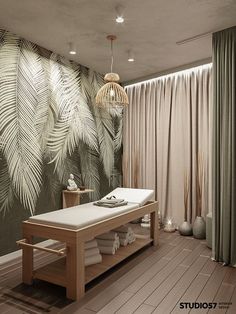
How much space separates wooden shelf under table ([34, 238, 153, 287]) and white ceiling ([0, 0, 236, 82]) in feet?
8.18

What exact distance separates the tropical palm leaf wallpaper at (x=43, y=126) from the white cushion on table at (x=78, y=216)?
78 centimetres

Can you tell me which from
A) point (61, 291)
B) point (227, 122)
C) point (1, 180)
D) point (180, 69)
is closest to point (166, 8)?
point (227, 122)

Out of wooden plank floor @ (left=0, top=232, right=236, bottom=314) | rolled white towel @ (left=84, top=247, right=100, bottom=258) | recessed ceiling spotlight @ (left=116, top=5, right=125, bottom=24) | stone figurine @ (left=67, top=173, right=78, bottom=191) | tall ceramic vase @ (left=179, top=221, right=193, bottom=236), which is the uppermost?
recessed ceiling spotlight @ (left=116, top=5, right=125, bottom=24)

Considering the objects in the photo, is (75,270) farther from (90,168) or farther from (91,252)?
(90,168)

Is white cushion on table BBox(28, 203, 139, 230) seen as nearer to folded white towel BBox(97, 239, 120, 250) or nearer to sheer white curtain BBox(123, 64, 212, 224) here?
folded white towel BBox(97, 239, 120, 250)

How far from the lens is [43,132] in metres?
3.50

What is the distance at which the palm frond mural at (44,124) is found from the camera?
10.1 ft

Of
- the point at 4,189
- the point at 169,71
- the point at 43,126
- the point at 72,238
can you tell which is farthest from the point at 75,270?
the point at 169,71

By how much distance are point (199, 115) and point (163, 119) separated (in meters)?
0.64

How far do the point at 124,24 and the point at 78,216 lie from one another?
6.83 feet

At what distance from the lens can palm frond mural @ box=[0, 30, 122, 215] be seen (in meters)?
3.07

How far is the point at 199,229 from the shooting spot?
381 cm

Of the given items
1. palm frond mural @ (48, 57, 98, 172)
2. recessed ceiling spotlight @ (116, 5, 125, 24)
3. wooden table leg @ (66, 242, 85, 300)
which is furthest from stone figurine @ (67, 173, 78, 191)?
recessed ceiling spotlight @ (116, 5, 125, 24)

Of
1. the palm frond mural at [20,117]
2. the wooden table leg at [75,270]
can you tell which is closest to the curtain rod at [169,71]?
the palm frond mural at [20,117]
